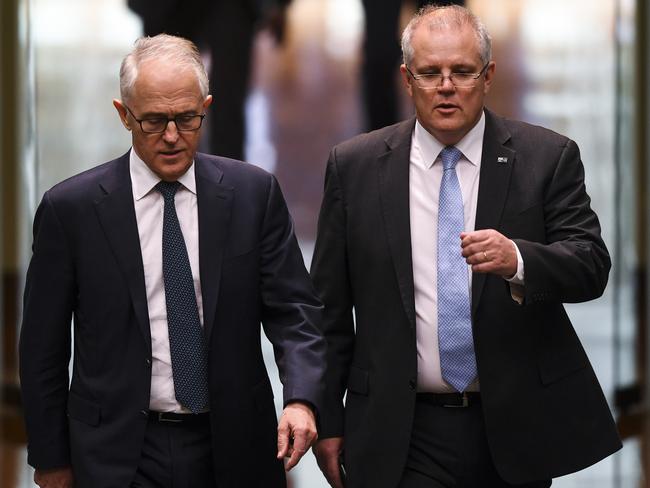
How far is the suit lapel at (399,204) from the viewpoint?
3836mm

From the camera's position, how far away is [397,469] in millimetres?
3871

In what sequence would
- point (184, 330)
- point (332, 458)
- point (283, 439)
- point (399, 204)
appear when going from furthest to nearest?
point (332, 458), point (399, 204), point (184, 330), point (283, 439)

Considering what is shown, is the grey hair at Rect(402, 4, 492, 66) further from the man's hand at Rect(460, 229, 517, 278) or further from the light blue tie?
the man's hand at Rect(460, 229, 517, 278)

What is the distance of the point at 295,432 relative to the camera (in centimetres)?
349

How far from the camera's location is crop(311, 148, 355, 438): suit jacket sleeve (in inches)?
157

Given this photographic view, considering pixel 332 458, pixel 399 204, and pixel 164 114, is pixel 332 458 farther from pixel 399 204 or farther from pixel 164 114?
pixel 164 114

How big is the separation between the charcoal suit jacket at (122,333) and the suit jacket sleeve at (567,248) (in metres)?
0.54

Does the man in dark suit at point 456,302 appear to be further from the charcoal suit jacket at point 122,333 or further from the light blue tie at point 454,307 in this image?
the charcoal suit jacket at point 122,333

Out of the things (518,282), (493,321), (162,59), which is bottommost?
(493,321)

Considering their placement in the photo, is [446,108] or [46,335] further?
[446,108]

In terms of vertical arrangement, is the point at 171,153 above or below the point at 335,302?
above

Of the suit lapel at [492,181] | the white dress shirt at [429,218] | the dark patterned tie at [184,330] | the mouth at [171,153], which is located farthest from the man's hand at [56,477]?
the suit lapel at [492,181]

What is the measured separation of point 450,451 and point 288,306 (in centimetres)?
55

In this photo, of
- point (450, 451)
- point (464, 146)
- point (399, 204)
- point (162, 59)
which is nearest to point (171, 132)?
point (162, 59)
